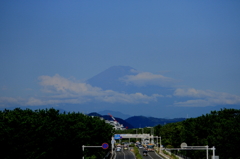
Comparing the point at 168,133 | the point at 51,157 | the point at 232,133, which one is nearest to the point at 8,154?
the point at 51,157

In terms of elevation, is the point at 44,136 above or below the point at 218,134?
below

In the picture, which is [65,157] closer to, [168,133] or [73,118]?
[73,118]

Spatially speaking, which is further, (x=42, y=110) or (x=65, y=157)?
(x=42, y=110)

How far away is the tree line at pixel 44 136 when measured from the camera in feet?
157

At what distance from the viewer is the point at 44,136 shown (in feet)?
181

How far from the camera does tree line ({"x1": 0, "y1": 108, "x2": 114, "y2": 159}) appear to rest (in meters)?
47.8

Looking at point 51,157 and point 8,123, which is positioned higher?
point 8,123

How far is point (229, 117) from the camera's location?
3305 inches

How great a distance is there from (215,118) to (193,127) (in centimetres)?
493

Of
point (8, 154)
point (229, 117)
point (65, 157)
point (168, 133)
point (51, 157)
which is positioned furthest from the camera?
point (168, 133)

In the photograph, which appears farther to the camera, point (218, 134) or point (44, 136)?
point (218, 134)

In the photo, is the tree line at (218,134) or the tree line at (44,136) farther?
the tree line at (218,134)

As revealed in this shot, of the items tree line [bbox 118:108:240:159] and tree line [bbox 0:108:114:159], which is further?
tree line [bbox 118:108:240:159]

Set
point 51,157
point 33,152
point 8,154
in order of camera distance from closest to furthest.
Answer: point 8,154 → point 33,152 → point 51,157
